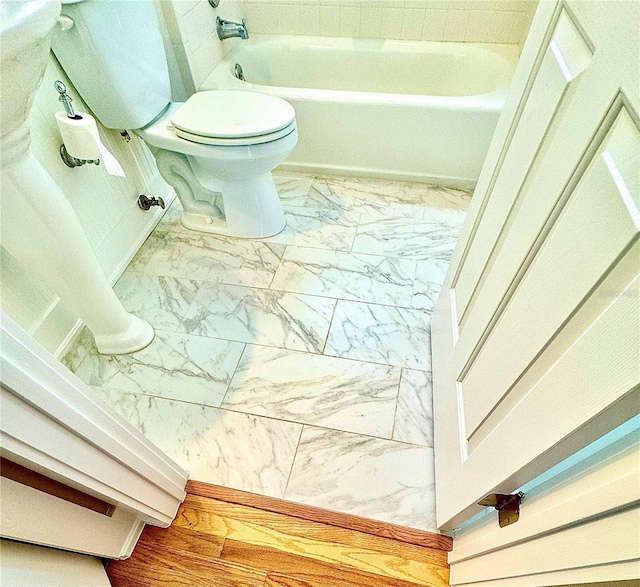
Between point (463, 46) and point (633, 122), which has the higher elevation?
point (463, 46)

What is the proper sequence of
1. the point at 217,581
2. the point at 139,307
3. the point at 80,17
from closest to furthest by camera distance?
the point at 217,581 < the point at 80,17 < the point at 139,307

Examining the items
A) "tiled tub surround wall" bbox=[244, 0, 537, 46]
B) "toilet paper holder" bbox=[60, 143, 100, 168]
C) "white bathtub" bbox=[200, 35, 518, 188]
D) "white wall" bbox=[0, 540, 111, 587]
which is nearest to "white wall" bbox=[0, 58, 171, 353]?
"toilet paper holder" bbox=[60, 143, 100, 168]

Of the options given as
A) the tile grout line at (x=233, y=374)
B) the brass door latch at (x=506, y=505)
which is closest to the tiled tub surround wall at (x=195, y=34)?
the tile grout line at (x=233, y=374)

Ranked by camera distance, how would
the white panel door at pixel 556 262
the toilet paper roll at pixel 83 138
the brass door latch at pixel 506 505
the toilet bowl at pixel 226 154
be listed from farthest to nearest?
the toilet bowl at pixel 226 154, the toilet paper roll at pixel 83 138, the brass door latch at pixel 506 505, the white panel door at pixel 556 262

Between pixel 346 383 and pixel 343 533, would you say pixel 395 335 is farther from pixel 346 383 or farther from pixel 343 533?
pixel 343 533

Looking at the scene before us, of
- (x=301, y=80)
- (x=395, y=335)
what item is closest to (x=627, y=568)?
(x=395, y=335)

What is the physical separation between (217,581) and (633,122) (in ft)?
3.73

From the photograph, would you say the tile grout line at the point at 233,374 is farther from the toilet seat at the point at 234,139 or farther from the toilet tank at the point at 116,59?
the toilet tank at the point at 116,59

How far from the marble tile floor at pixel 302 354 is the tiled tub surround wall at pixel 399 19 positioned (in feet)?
2.53

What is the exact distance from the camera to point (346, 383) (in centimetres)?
122

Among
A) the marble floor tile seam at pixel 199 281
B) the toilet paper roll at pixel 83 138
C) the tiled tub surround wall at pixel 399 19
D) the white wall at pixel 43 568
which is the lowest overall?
the white wall at pixel 43 568

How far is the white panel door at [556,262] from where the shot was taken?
0.37 m

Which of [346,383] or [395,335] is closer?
[346,383]

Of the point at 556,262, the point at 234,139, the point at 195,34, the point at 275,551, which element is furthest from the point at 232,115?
the point at 275,551
